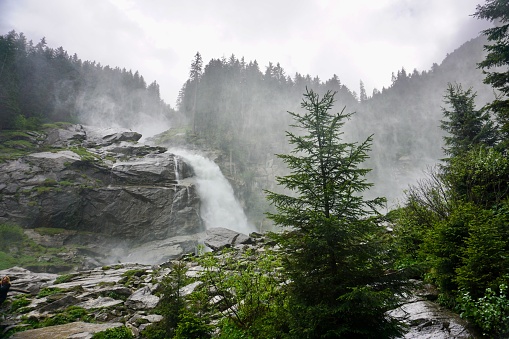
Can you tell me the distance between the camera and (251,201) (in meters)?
51.2

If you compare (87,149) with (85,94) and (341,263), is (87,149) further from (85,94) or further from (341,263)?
(341,263)

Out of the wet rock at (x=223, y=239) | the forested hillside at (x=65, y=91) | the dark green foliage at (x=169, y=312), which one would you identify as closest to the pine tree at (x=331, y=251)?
the dark green foliage at (x=169, y=312)

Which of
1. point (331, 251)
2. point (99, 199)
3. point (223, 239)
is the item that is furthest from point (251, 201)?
point (331, 251)

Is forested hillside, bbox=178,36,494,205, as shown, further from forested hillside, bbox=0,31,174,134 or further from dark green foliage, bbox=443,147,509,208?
dark green foliage, bbox=443,147,509,208

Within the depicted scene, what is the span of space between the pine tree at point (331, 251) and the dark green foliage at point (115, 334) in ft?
21.3

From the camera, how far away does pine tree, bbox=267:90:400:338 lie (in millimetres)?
4289

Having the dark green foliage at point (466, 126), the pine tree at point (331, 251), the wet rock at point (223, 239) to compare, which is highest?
the dark green foliage at point (466, 126)

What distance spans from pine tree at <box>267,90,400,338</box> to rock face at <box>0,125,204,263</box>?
26276 millimetres

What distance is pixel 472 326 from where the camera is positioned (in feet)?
18.2

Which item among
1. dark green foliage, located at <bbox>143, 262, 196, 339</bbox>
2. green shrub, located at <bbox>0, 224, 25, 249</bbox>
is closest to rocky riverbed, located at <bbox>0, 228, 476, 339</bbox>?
dark green foliage, located at <bbox>143, 262, 196, 339</bbox>

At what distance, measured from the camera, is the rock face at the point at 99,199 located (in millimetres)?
29797

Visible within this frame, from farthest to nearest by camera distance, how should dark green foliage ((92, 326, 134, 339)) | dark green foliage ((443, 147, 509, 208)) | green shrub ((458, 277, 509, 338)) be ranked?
dark green foliage ((443, 147, 509, 208)) < dark green foliage ((92, 326, 134, 339)) < green shrub ((458, 277, 509, 338))

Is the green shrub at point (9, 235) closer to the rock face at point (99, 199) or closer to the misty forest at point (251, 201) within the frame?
the misty forest at point (251, 201)

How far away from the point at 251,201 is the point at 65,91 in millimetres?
53599
